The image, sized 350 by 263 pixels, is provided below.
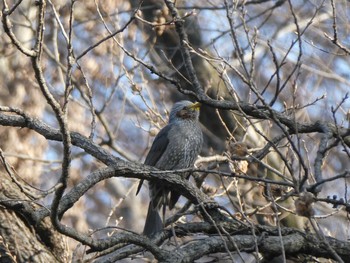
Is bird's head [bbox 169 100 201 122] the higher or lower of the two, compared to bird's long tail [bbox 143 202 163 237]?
higher

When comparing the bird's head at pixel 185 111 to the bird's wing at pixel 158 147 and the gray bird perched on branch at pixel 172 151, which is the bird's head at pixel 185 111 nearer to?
the gray bird perched on branch at pixel 172 151

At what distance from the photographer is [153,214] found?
6.84 metres

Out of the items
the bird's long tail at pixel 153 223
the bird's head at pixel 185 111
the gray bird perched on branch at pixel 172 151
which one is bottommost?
the bird's long tail at pixel 153 223

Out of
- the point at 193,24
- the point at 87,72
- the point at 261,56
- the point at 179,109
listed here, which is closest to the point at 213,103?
the point at 179,109

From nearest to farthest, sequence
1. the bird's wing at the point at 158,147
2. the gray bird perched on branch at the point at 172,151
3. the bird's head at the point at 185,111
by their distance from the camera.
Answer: the gray bird perched on branch at the point at 172,151 → the bird's wing at the point at 158,147 → the bird's head at the point at 185,111

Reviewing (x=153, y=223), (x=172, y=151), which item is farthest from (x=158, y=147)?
(x=153, y=223)

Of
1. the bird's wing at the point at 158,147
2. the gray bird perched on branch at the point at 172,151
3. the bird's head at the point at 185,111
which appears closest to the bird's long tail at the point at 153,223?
the gray bird perched on branch at the point at 172,151

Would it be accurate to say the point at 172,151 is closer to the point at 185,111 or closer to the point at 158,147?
the point at 158,147

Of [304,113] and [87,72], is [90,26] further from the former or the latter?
[304,113]

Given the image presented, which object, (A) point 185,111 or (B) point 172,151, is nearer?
(B) point 172,151

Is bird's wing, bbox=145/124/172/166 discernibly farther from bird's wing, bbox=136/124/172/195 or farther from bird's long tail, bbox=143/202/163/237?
bird's long tail, bbox=143/202/163/237

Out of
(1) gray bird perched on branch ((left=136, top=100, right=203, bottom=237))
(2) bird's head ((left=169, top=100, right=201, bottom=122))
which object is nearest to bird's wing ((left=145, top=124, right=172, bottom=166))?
(1) gray bird perched on branch ((left=136, top=100, right=203, bottom=237))

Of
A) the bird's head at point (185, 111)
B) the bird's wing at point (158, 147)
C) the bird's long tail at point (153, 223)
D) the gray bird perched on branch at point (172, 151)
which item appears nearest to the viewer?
the bird's long tail at point (153, 223)

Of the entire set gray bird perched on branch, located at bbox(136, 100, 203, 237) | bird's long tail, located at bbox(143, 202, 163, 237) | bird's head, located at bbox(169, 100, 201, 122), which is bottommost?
bird's long tail, located at bbox(143, 202, 163, 237)
